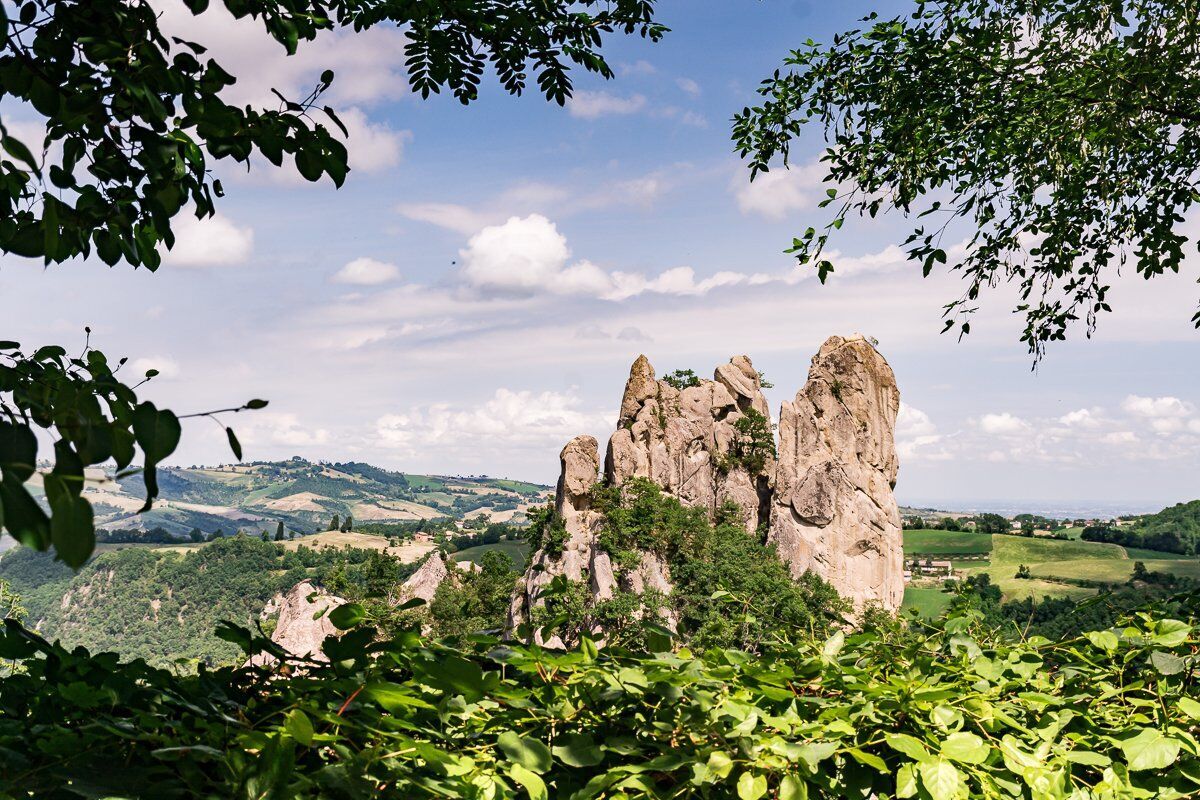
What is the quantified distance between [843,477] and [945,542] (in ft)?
178

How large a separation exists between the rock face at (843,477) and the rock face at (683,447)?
311cm

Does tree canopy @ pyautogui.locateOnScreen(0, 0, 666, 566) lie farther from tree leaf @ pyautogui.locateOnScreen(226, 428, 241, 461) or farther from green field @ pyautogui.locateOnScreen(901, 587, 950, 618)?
green field @ pyautogui.locateOnScreen(901, 587, 950, 618)

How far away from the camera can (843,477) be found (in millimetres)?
56969

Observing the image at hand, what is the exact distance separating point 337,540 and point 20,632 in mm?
162488

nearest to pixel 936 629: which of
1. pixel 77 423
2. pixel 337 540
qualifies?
pixel 77 423

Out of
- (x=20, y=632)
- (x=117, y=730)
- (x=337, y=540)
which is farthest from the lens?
(x=337, y=540)

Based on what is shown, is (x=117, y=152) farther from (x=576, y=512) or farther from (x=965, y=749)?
(x=576, y=512)

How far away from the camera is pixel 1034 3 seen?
22.6 feet

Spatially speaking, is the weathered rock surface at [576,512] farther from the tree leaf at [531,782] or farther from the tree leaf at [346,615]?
the tree leaf at [531,782]

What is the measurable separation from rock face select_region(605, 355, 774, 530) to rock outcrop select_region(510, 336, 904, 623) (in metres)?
0.08

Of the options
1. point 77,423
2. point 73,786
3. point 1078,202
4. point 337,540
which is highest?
point 1078,202

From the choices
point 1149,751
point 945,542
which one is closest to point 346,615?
point 1149,751

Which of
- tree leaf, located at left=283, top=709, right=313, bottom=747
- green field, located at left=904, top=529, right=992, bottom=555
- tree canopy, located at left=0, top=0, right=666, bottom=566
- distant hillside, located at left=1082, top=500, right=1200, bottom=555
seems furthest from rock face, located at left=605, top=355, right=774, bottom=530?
distant hillside, located at left=1082, top=500, right=1200, bottom=555

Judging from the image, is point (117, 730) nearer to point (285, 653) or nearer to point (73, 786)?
point (73, 786)
